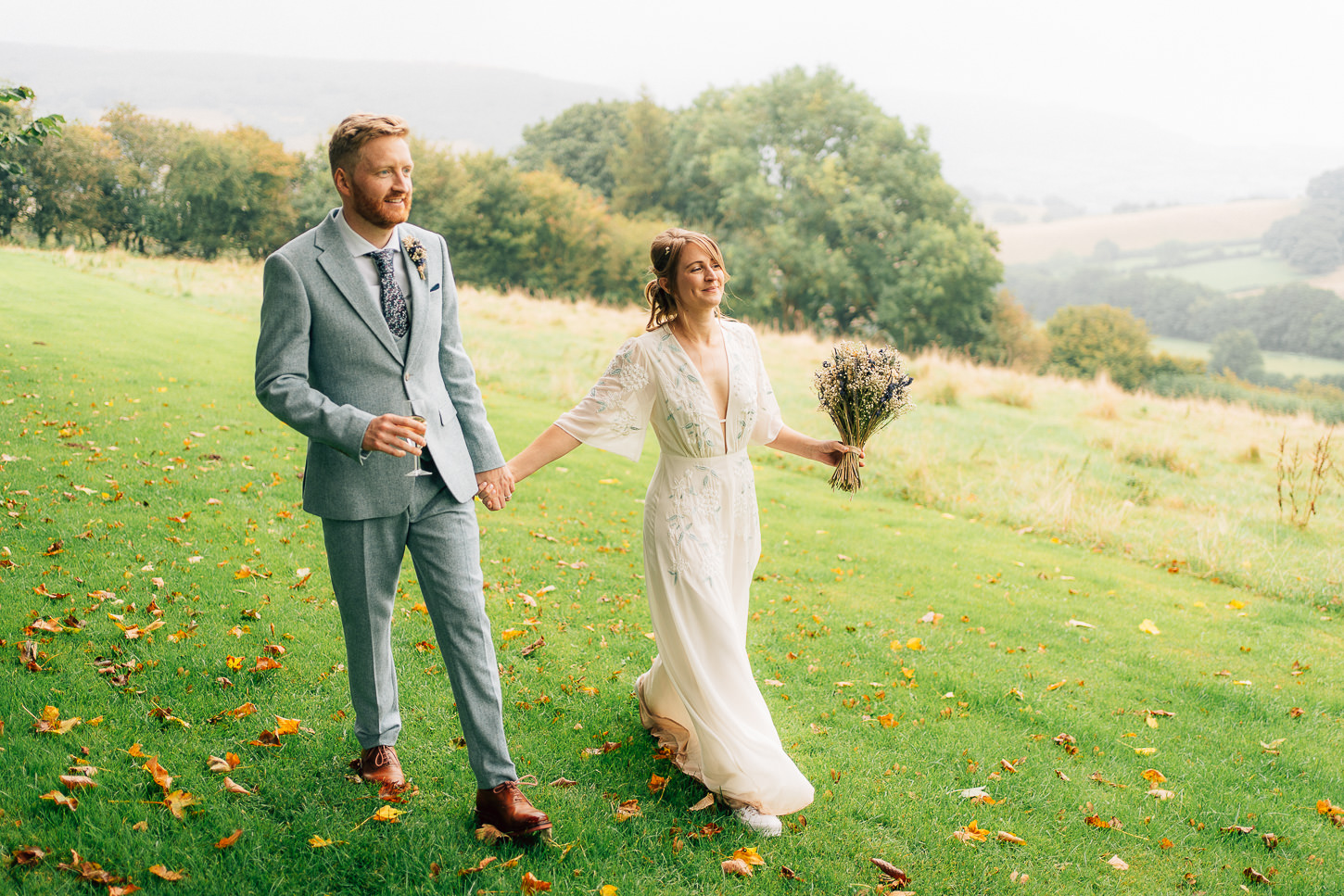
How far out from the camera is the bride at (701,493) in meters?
3.68

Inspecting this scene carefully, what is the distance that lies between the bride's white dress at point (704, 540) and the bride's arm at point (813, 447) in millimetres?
225

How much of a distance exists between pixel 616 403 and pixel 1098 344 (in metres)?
49.6

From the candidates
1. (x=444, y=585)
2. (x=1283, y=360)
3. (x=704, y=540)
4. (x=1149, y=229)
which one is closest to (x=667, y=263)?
(x=704, y=540)

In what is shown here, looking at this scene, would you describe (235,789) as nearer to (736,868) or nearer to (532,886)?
(532,886)

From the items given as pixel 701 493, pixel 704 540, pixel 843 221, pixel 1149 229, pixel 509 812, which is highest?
pixel 1149 229

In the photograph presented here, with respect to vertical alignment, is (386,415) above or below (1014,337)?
below

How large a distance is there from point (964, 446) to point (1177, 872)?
480 inches

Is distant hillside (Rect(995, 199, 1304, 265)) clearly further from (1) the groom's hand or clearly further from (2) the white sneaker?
(1) the groom's hand

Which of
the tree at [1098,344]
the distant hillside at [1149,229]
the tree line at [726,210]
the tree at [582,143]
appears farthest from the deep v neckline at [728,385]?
the distant hillside at [1149,229]

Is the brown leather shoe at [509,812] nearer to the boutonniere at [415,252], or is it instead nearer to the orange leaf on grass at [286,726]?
the orange leaf on grass at [286,726]

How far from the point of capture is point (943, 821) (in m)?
3.99

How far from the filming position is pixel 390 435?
9.51 feet

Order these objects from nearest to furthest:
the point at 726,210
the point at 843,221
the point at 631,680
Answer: the point at 631,680 → the point at 843,221 → the point at 726,210

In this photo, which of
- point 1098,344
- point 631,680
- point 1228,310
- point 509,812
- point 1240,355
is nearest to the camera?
point 509,812
